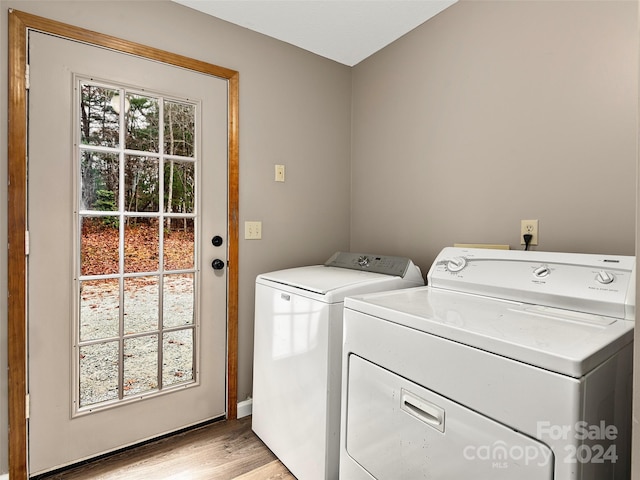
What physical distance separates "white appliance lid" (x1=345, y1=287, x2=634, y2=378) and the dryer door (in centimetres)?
19

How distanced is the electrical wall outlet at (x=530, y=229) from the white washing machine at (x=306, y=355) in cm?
52

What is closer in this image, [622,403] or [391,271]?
[622,403]

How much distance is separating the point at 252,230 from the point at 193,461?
4.09 feet

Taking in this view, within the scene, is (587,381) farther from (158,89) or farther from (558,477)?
(158,89)

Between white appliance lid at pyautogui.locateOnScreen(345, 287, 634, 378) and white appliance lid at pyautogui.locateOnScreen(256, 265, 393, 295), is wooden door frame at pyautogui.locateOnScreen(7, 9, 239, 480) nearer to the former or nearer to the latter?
white appliance lid at pyautogui.locateOnScreen(256, 265, 393, 295)

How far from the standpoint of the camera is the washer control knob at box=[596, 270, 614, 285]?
110 cm

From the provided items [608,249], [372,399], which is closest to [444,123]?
[608,249]

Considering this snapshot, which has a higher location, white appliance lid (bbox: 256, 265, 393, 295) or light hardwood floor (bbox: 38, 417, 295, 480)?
white appliance lid (bbox: 256, 265, 393, 295)

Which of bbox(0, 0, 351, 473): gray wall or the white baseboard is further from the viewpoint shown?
the white baseboard

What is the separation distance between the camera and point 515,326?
0.95m

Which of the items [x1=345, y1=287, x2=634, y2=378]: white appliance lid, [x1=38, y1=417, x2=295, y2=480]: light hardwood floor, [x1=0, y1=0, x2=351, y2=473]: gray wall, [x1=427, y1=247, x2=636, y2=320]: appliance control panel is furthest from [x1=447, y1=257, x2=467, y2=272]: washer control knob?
[x1=38, y1=417, x2=295, y2=480]: light hardwood floor

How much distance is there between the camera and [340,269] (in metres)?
2.07

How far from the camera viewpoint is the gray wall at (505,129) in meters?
1.33

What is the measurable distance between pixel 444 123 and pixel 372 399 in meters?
1.49
